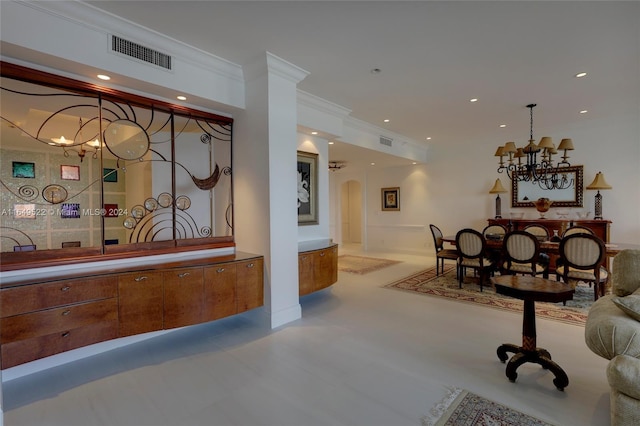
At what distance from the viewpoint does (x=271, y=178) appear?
3432mm

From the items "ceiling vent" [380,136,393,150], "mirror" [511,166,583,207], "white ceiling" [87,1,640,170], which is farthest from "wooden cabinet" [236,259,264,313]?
"mirror" [511,166,583,207]

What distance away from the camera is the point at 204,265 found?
3064 millimetres

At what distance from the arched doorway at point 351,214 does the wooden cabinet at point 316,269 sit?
7.00 meters

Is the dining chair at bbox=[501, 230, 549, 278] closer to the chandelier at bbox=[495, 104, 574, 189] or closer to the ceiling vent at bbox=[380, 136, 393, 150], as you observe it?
the chandelier at bbox=[495, 104, 574, 189]

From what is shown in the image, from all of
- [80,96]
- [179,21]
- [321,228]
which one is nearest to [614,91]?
[321,228]

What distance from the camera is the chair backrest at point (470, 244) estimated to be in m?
4.86

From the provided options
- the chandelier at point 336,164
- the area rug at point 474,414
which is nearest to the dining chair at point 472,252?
the area rug at point 474,414

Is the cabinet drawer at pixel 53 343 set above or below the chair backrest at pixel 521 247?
below

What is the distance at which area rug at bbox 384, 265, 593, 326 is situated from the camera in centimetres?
380

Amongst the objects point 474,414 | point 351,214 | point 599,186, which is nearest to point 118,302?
point 474,414

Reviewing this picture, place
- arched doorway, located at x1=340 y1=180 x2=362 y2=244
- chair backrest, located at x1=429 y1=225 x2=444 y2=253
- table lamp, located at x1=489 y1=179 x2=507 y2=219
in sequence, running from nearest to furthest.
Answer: chair backrest, located at x1=429 y1=225 x2=444 y2=253, table lamp, located at x1=489 y1=179 x2=507 y2=219, arched doorway, located at x1=340 y1=180 x2=362 y2=244

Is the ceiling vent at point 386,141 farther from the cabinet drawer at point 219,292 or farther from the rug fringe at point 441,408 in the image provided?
the rug fringe at point 441,408

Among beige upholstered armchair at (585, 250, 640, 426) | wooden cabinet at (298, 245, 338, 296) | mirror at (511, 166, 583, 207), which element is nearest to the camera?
beige upholstered armchair at (585, 250, 640, 426)

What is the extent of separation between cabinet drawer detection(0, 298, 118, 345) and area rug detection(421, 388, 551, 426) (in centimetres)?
260
